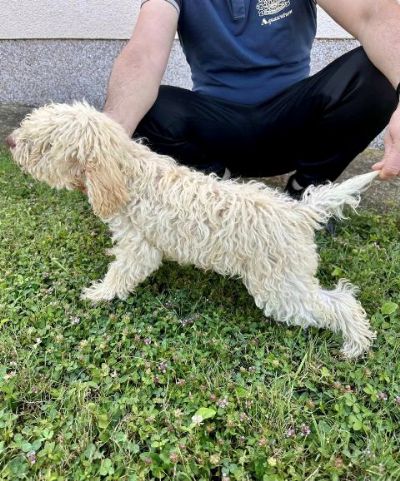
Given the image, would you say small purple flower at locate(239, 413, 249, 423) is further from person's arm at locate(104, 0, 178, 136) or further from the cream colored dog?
person's arm at locate(104, 0, 178, 136)

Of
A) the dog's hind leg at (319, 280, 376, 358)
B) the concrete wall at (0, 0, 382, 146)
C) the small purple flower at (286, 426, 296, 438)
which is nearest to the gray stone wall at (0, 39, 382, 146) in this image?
the concrete wall at (0, 0, 382, 146)

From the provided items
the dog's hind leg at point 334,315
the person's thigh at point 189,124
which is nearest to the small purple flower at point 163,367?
the dog's hind leg at point 334,315

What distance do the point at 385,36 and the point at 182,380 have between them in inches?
89.3

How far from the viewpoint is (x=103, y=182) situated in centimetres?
221

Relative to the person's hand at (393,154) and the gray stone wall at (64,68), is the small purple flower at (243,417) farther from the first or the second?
the gray stone wall at (64,68)

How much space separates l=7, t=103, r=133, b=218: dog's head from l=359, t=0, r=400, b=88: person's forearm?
5.24 ft

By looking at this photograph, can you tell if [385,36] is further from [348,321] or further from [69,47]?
[69,47]

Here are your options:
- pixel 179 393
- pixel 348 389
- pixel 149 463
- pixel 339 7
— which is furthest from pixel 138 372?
pixel 339 7

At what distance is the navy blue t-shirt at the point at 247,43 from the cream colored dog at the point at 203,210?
3.53 ft

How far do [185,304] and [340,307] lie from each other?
0.97m

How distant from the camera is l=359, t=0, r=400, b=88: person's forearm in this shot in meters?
2.56

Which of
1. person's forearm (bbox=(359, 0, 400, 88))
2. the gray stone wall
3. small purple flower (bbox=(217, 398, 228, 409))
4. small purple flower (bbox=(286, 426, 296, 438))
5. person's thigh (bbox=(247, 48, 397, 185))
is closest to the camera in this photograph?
small purple flower (bbox=(286, 426, 296, 438))

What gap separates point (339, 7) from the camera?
284cm

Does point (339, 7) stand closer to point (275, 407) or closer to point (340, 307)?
point (340, 307)
